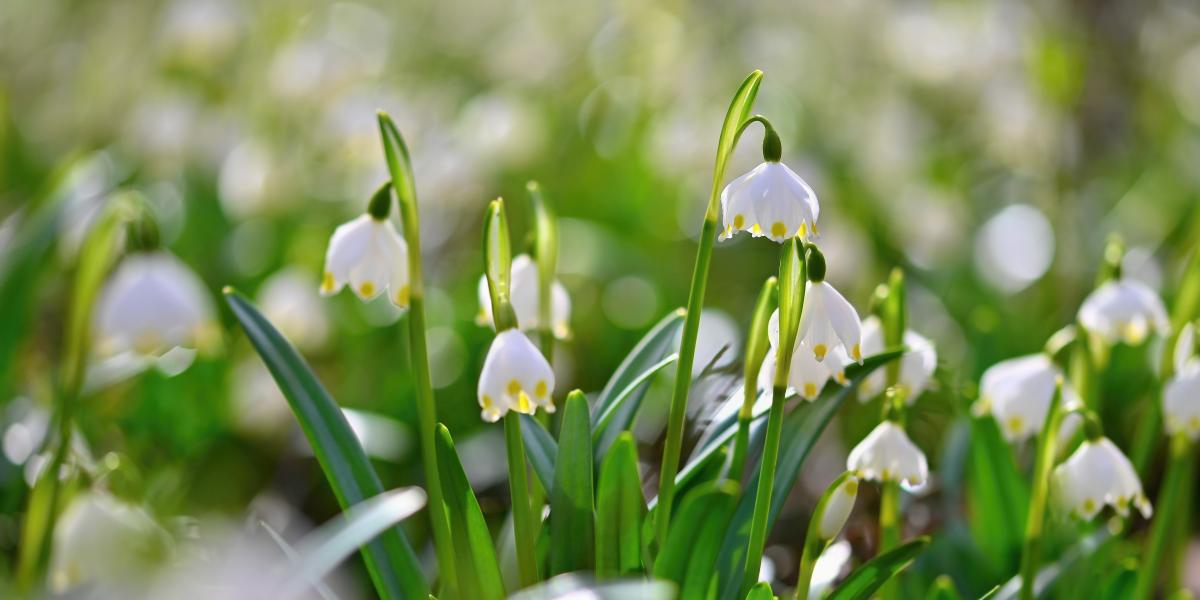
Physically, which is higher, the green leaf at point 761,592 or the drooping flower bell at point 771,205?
the drooping flower bell at point 771,205

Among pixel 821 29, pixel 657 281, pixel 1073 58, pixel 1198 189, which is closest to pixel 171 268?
pixel 657 281

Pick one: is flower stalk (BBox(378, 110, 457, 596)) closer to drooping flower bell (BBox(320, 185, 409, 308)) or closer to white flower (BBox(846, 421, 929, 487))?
drooping flower bell (BBox(320, 185, 409, 308))

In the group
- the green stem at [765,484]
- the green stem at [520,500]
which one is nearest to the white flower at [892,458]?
the green stem at [765,484]

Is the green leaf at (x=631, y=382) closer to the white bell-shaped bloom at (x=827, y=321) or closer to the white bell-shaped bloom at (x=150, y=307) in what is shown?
the white bell-shaped bloom at (x=827, y=321)

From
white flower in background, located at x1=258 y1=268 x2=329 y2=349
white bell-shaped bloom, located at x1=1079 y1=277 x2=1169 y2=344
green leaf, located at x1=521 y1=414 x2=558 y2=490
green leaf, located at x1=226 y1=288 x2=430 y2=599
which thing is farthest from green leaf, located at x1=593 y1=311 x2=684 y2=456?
white flower in background, located at x1=258 y1=268 x2=329 y2=349

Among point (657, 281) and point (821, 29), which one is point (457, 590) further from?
point (821, 29)

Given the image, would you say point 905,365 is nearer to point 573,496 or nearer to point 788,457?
point 788,457

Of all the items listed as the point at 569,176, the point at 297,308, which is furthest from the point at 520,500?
the point at 569,176
